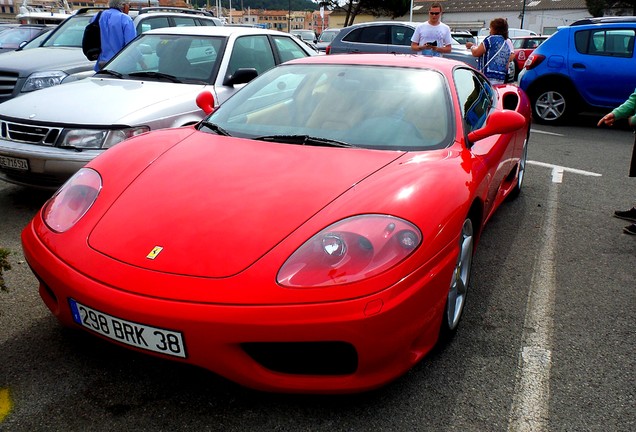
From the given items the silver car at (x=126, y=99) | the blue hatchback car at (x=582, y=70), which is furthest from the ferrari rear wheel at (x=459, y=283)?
the blue hatchback car at (x=582, y=70)

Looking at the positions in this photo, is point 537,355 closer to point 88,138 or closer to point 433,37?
point 88,138

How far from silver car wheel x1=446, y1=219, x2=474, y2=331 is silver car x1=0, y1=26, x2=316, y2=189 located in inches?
107

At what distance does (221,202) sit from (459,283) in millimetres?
1196

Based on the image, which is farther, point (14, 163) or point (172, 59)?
point (172, 59)

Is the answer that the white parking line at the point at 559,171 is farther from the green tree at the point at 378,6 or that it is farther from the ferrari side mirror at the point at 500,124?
the green tree at the point at 378,6

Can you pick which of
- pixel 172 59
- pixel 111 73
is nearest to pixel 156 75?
pixel 172 59

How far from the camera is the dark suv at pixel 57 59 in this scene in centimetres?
666

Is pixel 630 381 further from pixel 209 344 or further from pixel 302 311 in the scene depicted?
pixel 209 344

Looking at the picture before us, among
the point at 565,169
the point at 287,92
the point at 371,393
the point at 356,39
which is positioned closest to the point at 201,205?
the point at 371,393

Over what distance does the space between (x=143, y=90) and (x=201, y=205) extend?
289 centimetres

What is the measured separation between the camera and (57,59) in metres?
7.08

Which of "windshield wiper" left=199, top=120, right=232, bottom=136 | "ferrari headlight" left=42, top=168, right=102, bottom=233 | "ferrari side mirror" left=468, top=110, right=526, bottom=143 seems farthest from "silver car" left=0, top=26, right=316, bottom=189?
"ferrari side mirror" left=468, top=110, right=526, bottom=143

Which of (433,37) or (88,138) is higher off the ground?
(433,37)

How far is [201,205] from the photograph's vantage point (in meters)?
2.24
